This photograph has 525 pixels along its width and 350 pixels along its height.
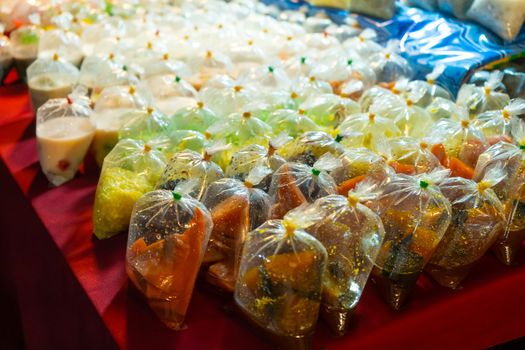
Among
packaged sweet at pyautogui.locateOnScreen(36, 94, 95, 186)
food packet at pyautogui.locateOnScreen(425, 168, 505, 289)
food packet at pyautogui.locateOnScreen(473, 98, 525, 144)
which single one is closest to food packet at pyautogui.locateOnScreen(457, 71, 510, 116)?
food packet at pyautogui.locateOnScreen(473, 98, 525, 144)

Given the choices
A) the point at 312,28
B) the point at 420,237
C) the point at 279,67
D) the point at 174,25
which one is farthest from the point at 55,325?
the point at 312,28

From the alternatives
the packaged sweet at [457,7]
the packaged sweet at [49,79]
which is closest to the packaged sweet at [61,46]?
the packaged sweet at [49,79]

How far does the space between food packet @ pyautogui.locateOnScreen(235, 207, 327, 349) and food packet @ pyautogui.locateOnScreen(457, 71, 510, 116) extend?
933 millimetres

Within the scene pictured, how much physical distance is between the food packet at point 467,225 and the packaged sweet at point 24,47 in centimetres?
179

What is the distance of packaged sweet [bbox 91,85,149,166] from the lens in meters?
1.55

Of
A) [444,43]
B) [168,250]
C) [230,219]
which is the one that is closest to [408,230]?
[230,219]

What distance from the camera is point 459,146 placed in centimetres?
140

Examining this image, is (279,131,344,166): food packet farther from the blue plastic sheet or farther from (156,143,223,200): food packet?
the blue plastic sheet

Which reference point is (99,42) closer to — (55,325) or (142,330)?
(55,325)

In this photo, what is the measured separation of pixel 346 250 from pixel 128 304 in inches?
18.8

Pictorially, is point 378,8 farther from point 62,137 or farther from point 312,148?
point 62,137

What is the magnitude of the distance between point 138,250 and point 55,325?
1.98ft

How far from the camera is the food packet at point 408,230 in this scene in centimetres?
107

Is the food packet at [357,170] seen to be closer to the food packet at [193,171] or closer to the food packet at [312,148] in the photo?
the food packet at [312,148]
